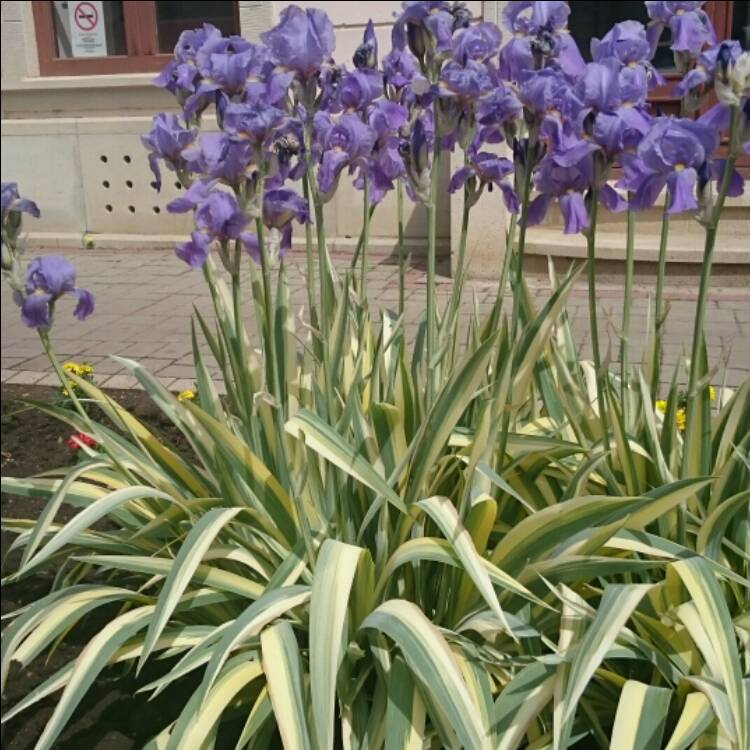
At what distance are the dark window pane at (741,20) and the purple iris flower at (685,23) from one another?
4.75 metres

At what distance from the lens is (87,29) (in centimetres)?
784

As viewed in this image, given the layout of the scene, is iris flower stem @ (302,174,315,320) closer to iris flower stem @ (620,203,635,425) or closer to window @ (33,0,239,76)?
iris flower stem @ (620,203,635,425)

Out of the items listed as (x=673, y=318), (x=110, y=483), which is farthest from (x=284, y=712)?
(x=673, y=318)

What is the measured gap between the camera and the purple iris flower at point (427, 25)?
1.69 meters

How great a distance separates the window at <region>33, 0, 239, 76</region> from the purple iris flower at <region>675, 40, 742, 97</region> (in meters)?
6.04

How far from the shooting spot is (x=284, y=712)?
1.50 meters

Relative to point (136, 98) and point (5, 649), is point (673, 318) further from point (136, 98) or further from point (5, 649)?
point (136, 98)

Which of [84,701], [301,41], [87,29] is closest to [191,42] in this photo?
[301,41]

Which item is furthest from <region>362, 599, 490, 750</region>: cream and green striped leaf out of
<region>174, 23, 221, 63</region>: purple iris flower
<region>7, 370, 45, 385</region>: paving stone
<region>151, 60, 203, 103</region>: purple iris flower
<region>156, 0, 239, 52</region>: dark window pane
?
<region>156, 0, 239, 52</region>: dark window pane

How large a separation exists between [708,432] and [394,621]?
0.74m

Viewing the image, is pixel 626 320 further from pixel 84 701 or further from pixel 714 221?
pixel 84 701

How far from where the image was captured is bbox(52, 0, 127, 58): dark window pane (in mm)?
7676

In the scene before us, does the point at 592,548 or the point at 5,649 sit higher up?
the point at 592,548

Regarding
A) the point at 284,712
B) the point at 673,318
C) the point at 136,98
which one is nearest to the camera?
the point at 284,712
